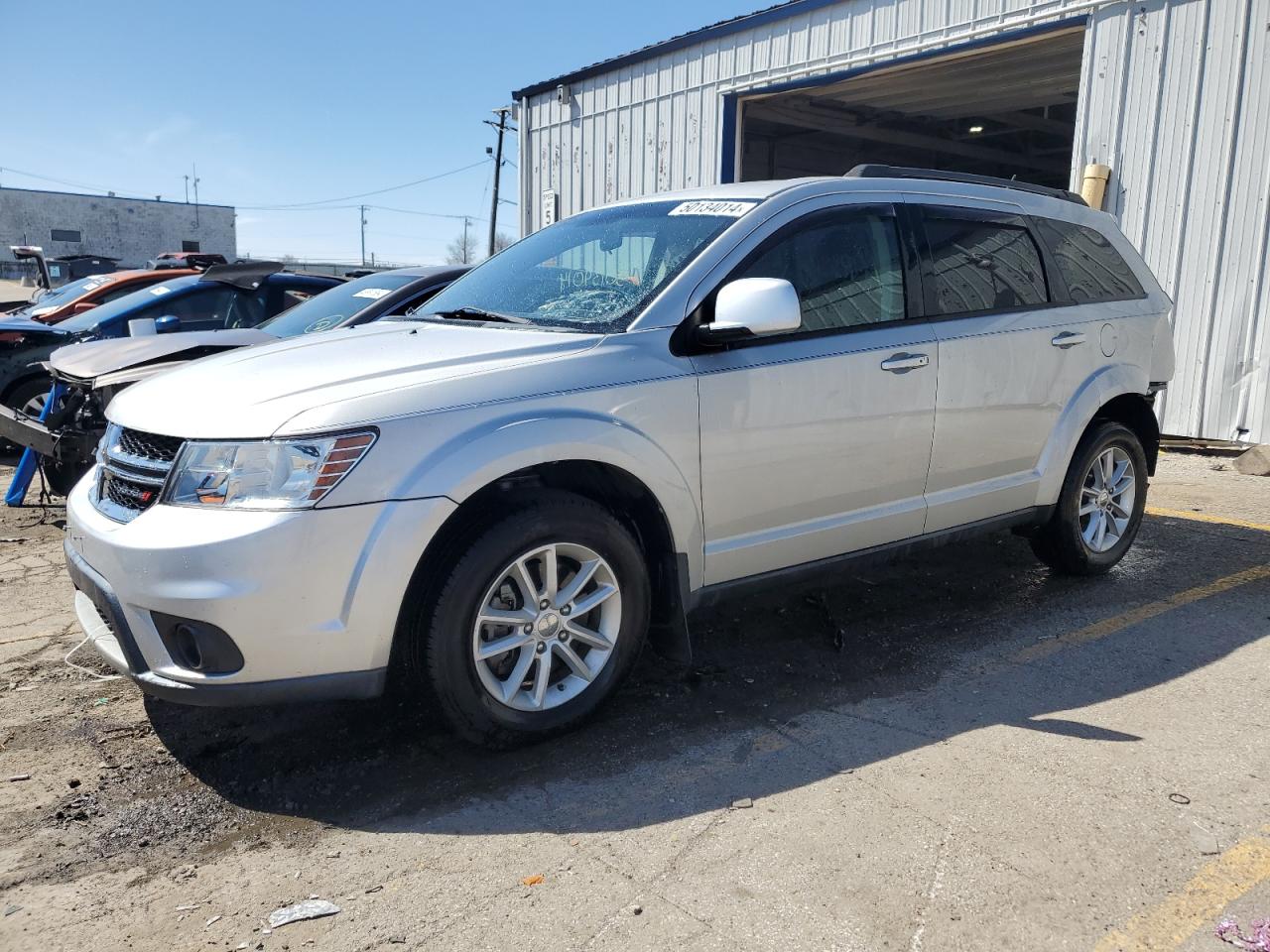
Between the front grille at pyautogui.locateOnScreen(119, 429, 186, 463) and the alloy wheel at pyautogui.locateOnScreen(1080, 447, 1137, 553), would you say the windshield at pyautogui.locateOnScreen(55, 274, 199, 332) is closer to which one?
the front grille at pyautogui.locateOnScreen(119, 429, 186, 463)

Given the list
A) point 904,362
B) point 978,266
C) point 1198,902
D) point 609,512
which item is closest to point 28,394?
point 609,512

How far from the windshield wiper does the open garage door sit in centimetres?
791

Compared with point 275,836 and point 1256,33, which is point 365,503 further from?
point 1256,33

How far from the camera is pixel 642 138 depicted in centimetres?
1317

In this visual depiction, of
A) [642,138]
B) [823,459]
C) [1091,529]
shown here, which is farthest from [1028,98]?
[823,459]

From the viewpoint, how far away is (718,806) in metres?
2.93

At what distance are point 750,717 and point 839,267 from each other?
1.80 m

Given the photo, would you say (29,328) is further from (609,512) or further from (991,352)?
(991,352)

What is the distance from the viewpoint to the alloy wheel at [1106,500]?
5051 millimetres

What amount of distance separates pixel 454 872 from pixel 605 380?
1.55m

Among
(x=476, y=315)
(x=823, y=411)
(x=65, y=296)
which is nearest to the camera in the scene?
(x=823, y=411)

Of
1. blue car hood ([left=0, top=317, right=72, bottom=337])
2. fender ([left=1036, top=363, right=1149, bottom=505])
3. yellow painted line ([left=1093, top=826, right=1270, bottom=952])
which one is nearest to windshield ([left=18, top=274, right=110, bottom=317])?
blue car hood ([left=0, top=317, right=72, bottom=337])

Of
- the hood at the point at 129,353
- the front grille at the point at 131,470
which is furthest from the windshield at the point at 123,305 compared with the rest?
the front grille at the point at 131,470

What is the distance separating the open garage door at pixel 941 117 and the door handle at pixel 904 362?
698cm
